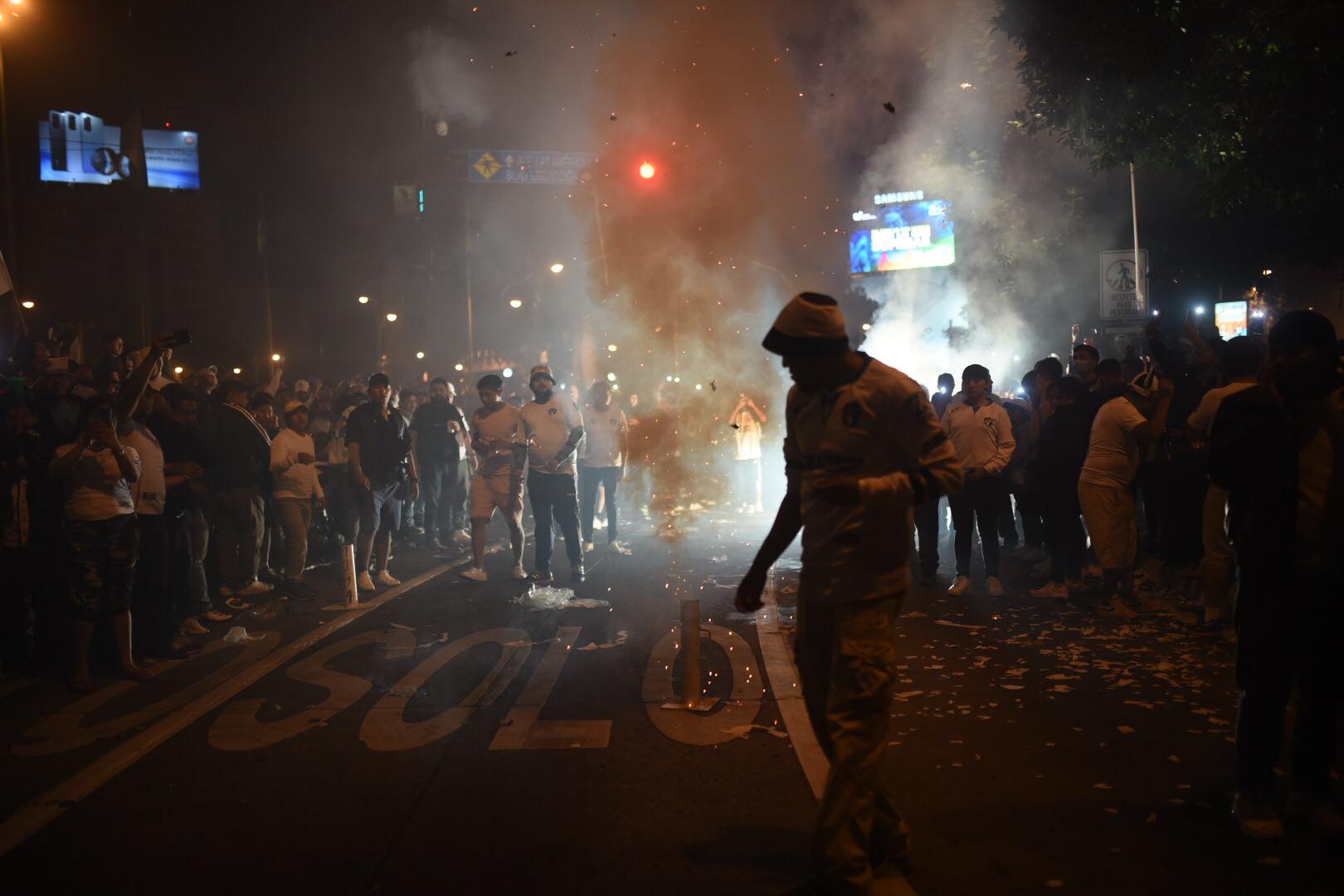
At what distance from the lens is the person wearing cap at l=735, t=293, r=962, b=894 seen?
3.38 m

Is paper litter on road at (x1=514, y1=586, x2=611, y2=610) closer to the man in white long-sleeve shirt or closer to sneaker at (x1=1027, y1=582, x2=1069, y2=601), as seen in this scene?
the man in white long-sleeve shirt

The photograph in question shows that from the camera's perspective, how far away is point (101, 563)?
6.52m

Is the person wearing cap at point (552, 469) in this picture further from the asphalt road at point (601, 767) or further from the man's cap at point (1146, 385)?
the man's cap at point (1146, 385)

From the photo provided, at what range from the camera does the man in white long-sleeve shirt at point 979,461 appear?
909cm

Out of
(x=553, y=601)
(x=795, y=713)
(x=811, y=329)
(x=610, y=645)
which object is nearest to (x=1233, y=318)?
(x=553, y=601)

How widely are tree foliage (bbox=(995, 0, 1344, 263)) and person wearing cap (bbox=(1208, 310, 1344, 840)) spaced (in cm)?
510

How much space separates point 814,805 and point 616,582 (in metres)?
6.12

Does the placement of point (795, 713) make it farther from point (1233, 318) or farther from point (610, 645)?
point (1233, 318)

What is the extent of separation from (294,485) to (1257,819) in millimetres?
8703

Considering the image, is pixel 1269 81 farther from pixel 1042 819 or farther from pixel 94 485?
pixel 94 485

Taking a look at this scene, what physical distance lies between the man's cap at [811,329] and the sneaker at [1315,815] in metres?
2.46

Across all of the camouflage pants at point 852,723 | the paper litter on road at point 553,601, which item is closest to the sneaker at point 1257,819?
the camouflage pants at point 852,723

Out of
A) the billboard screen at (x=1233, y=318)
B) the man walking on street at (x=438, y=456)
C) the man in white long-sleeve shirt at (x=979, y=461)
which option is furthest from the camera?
the billboard screen at (x=1233, y=318)

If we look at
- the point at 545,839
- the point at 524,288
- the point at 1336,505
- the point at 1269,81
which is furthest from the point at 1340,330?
the point at 524,288
